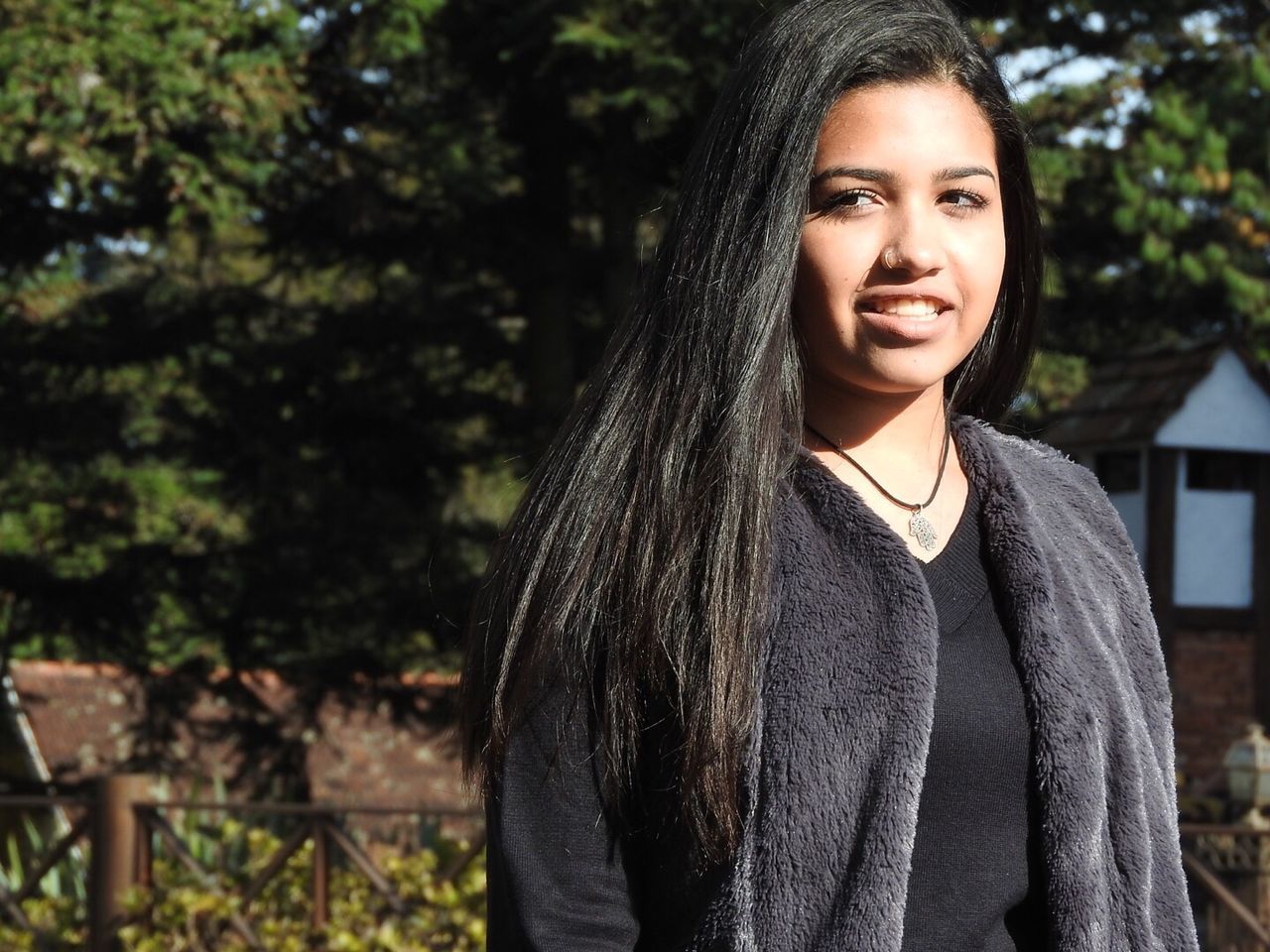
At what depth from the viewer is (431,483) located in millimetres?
9570

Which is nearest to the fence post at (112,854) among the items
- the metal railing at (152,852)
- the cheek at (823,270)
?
the metal railing at (152,852)

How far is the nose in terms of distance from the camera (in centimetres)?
160

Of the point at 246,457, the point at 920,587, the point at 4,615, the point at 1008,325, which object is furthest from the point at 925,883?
the point at 4,615

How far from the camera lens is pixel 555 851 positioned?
59.2 inches

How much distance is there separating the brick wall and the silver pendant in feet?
32.8

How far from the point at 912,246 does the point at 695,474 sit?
12.4 inches

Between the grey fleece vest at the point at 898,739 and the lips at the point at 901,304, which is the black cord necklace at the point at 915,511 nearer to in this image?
the grey fleece vest at the point at 898,739

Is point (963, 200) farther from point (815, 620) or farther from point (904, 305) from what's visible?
point (815, 620)

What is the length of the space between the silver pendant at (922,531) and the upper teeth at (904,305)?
230mm

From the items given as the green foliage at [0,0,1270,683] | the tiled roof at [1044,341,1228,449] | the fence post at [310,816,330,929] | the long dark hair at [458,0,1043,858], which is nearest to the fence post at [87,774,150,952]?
the fence post at [310,816,330,929]

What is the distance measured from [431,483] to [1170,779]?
8067mm

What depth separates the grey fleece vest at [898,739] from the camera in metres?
1.48

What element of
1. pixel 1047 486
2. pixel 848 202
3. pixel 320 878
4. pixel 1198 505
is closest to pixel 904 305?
pixel 848 202

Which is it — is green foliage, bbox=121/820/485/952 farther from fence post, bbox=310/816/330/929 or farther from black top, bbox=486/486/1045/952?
black top, bbox=486/486/1045/952
